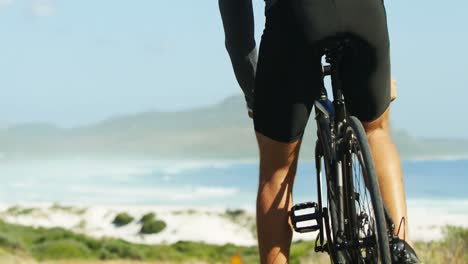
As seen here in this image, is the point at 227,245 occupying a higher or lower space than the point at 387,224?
lower

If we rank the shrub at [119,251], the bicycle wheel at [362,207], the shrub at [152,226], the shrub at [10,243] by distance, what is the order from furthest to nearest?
the shrub at [152,226], the shrub at [119,251], the shrub at [10,243], the bicycle wheel at [362,207]

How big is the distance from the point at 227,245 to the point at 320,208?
9778mm

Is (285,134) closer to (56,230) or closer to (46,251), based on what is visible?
(46,251)

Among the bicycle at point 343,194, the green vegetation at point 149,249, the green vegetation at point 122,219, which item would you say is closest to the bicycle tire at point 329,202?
the bicycle at point 343,194

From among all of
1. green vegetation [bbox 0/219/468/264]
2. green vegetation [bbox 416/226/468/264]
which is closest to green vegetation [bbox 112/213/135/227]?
green vegetation [bbox 0/219/468/264]

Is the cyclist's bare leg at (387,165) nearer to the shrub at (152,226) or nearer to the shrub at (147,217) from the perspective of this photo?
the shrub at (152,226)

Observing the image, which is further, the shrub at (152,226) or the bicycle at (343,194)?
the shrub at (152,226)

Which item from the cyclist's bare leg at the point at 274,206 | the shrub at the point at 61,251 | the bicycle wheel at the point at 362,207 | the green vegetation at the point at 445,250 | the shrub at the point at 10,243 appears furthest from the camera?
the shrub at the point at 10,243

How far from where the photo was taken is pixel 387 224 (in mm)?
3299

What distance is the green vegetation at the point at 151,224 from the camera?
19634 millimetres

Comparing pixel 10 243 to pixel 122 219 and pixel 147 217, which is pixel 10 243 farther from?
pixel 147 217

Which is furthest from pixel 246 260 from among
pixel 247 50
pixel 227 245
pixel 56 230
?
pixel 247 50

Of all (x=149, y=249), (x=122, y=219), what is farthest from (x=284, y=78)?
(x=122, y=219)

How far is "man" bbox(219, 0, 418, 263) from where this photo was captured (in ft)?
11.0
